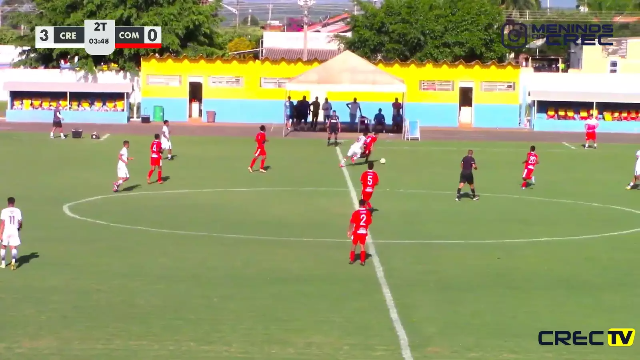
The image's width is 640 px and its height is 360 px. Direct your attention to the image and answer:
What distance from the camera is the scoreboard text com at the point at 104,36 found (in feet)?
209

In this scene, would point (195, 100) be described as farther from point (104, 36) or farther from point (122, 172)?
point (122, 172)

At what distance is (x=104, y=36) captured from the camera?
64.0 m

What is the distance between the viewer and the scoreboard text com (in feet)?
209

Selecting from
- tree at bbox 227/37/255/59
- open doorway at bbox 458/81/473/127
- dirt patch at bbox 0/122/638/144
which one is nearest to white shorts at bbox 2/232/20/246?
dirt patch at bbox 0/122/638/144

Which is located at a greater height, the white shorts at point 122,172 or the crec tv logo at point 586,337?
the white shorts at point 122,172

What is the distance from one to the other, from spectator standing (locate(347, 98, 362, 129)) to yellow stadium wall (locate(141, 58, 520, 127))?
1.88 meters

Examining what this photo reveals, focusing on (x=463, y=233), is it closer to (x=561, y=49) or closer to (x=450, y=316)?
(x=450, y=316)

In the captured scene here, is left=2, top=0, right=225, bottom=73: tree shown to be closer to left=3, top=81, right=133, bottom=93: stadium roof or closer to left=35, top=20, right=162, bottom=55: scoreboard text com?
left=35, top=20, right=162, bottom=55: scoreboard text com

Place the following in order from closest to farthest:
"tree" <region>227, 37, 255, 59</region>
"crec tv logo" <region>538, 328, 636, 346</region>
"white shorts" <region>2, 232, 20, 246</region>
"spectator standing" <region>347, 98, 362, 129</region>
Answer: "crec tv logo" <region>538, 328, 636, 346</region>, "white shorts" <region>2, 232, 20, 246</region>, "spectator standing" <region>347, 98, 362, 129</region>, "tree" <region>227, 37, 255, 59</region>

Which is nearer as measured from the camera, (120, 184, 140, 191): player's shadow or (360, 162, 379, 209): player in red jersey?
(360, 162, 379, 209): player in red jersey

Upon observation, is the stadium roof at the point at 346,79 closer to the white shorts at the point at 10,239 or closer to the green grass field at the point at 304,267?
the green grass field at the point at 304,267

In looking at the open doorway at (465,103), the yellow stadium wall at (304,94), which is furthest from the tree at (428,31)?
the yellow stadium wall at (304,94)

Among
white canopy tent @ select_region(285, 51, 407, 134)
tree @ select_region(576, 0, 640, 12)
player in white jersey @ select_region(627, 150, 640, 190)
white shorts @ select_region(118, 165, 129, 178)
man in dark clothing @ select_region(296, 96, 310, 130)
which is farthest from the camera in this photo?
tree @ select_region(576, 0, 640, 12)

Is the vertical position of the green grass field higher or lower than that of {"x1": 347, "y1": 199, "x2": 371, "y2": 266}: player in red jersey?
lower
